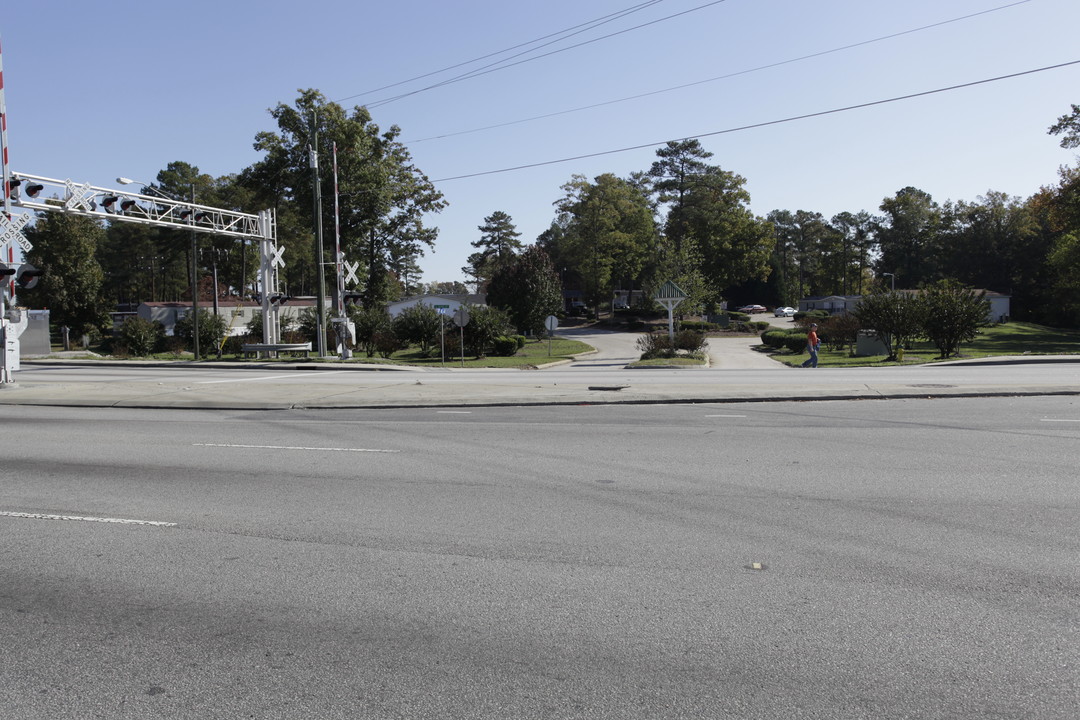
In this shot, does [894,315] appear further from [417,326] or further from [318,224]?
[318,224]

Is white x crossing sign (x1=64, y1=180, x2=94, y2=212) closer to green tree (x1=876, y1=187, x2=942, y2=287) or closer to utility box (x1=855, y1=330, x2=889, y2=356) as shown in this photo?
utility box (x1=855, y1=330, x2=889, y2=356)

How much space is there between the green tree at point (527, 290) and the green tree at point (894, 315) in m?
25.5

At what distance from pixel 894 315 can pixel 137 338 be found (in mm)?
39377

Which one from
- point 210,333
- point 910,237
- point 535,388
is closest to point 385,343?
point 210,333

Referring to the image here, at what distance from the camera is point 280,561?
5836 millimetres

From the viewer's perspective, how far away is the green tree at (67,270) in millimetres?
56656

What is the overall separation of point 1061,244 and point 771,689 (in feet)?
239

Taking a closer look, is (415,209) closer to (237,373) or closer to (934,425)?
(237,373)

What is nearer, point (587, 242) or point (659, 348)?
point (659, 348)

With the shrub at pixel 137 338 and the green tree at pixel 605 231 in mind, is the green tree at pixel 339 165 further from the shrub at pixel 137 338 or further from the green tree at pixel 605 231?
the green tree at pixel 605 231

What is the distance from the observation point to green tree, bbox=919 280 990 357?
3103 cm

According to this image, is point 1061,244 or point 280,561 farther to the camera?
point 1061,244

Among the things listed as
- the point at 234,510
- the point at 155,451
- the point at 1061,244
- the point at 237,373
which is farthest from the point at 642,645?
the point at 1061,244

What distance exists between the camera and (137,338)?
46.4 metres
